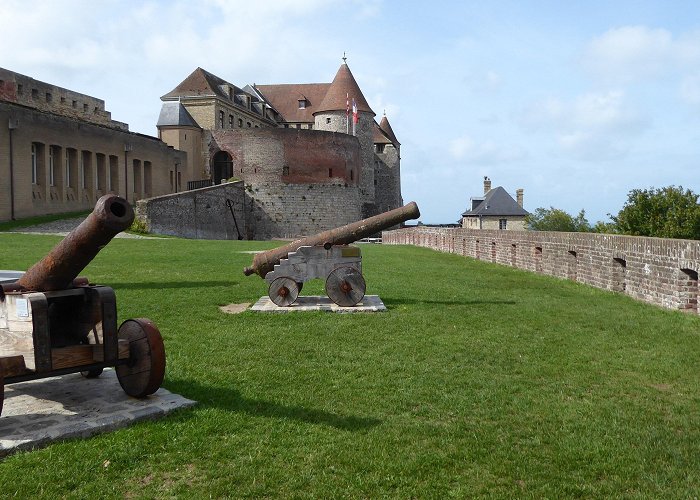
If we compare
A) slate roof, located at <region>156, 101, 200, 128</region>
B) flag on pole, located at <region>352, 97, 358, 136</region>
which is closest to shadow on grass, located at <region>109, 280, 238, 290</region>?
slate roof, located at <region>156, 101, 200, 128</region>

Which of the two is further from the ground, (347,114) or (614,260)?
(347,114)

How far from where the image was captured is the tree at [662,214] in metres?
35.3

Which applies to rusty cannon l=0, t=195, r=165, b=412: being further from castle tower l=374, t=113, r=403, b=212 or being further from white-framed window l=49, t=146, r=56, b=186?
castle tower l=374, t=113, r=403, b=212

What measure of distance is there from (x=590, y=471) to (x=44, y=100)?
127ft

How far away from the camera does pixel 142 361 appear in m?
4.76

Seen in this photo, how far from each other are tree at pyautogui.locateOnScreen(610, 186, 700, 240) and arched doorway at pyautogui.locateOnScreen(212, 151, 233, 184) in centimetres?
2644

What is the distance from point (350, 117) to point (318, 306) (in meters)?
47.3

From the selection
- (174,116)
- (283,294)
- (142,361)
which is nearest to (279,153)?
(174,116)

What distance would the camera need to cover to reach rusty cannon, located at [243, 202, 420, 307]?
9422mm

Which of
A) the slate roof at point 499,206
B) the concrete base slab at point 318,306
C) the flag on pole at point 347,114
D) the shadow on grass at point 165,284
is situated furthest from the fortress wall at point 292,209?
the concrete base slab at point 318,306

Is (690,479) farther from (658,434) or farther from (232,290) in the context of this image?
(232,290)

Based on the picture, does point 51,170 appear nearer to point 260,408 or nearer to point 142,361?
point 142,361

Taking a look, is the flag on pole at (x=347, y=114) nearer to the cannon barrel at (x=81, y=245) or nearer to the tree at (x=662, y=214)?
the tree at (x=662, y=214)

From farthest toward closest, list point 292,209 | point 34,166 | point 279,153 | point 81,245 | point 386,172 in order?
point 386,172 < point 292,209 < point 279,153 < point 34,166 < point 81,245
